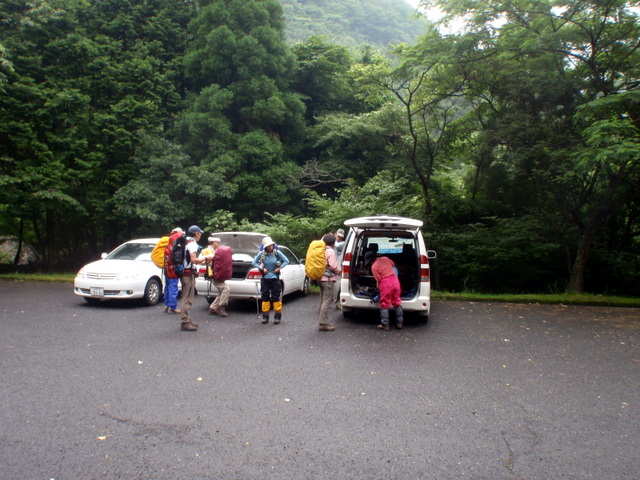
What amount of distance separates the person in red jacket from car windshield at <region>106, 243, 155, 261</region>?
245 inches

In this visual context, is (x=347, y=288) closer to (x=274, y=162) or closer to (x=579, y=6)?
(x=579, y=6)

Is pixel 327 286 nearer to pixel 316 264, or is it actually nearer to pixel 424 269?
pixel 316 264

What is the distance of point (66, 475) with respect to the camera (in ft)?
11.0

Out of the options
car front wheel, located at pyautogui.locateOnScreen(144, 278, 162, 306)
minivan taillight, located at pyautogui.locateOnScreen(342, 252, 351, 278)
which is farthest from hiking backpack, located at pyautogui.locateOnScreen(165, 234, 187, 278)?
minivan taillight, located at pyautogui.locateOnScreen(342, 252, 351, 278)

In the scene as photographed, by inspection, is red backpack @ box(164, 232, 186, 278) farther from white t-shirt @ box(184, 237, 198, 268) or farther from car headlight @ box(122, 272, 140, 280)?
car headlight @ box(122, 272, 140, 280)

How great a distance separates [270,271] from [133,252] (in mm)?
4950

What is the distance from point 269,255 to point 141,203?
10.7 m

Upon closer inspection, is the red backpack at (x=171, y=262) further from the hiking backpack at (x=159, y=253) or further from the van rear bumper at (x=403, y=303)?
the van rear bumper at (x=403, y=303)

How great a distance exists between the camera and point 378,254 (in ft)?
33.1

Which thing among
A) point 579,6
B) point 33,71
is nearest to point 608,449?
point 579,6

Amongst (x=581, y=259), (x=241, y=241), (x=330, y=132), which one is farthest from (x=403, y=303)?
(x=330, y=132)

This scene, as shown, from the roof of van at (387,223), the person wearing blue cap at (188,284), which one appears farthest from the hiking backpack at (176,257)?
the roof of van at (387,223)

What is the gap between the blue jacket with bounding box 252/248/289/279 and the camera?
8.67m

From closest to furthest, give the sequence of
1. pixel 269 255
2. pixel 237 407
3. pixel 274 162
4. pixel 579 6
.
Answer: pixel 237 407 < pixel 269 255 < pixel 579 6 < pixel 274 162
